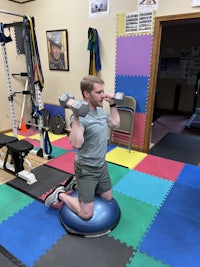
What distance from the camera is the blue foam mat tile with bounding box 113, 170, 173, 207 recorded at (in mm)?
2518

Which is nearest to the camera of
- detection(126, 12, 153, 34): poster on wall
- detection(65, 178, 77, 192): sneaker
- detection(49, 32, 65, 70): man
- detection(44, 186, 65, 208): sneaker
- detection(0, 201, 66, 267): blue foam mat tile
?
detection(0, 201, 66, 267): blue foam mat tile

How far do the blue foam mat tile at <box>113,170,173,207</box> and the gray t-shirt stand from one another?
955 millimetres

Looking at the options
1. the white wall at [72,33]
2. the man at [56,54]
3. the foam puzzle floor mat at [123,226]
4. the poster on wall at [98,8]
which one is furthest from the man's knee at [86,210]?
the man at [56,54]

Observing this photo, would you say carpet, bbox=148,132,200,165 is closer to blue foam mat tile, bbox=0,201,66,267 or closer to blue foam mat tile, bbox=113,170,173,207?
blue foam mat tile, bbox=113,170,173,207

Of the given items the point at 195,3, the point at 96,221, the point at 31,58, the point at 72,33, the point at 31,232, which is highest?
the point at 195,3

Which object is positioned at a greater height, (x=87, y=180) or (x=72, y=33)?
(x=72, y=33)

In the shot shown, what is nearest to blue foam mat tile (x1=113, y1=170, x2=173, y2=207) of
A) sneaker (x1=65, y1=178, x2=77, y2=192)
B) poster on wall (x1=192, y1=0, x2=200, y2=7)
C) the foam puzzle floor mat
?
the foam puzzle floor mat

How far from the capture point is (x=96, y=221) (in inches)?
75.7

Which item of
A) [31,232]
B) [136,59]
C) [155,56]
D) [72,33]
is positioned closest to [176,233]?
[31,232]

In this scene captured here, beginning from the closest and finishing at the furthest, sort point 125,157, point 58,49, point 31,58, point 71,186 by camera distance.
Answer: point 71,186 → point 31,58 → point 125,157 → point 58,49

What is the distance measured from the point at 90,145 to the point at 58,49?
332 cm

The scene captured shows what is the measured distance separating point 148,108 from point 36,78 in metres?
1.91

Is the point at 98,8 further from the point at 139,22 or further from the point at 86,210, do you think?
the point at 86,210

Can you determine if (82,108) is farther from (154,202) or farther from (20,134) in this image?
(20,134)
